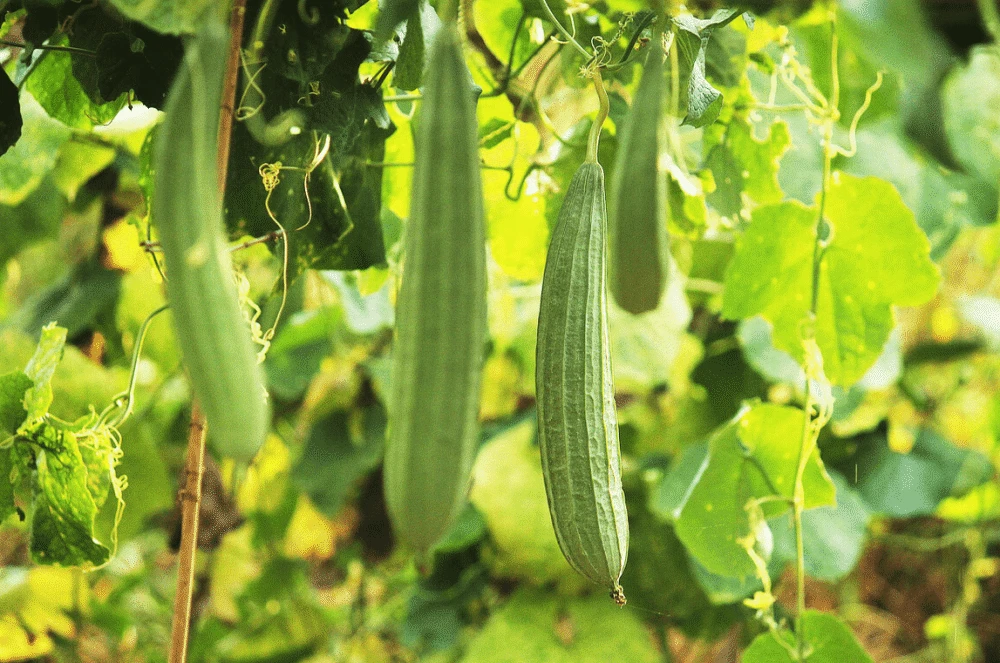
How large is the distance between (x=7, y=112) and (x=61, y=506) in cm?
32

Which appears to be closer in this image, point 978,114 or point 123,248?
point 978,114

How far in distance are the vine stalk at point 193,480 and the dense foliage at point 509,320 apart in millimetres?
15

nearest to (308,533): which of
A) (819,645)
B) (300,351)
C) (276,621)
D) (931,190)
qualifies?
(276,621)

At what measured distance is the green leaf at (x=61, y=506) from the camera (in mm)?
735

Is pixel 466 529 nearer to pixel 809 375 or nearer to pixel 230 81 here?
pixel 809 375

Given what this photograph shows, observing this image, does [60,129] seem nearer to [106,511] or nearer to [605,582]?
[106,511]

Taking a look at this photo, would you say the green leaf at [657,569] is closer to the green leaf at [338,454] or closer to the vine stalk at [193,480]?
the green leaf at [338,454]

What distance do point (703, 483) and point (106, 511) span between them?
27.0 inches

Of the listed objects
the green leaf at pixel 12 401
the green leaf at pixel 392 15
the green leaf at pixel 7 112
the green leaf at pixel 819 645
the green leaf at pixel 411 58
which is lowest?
the green leaf at pixel 819 645

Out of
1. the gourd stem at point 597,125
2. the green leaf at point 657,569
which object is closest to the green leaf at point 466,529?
the green leaf at point 657,569

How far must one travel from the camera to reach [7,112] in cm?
72

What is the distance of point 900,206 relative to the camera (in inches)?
37.9

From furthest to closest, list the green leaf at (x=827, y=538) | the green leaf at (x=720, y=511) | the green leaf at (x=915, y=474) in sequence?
the green leaf at (x=915, y=474)
the green leaf at (x=827, y=538)
the green leaf at (x=720, y=511)

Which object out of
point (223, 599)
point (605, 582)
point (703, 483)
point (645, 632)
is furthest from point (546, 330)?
point (223, 599)
